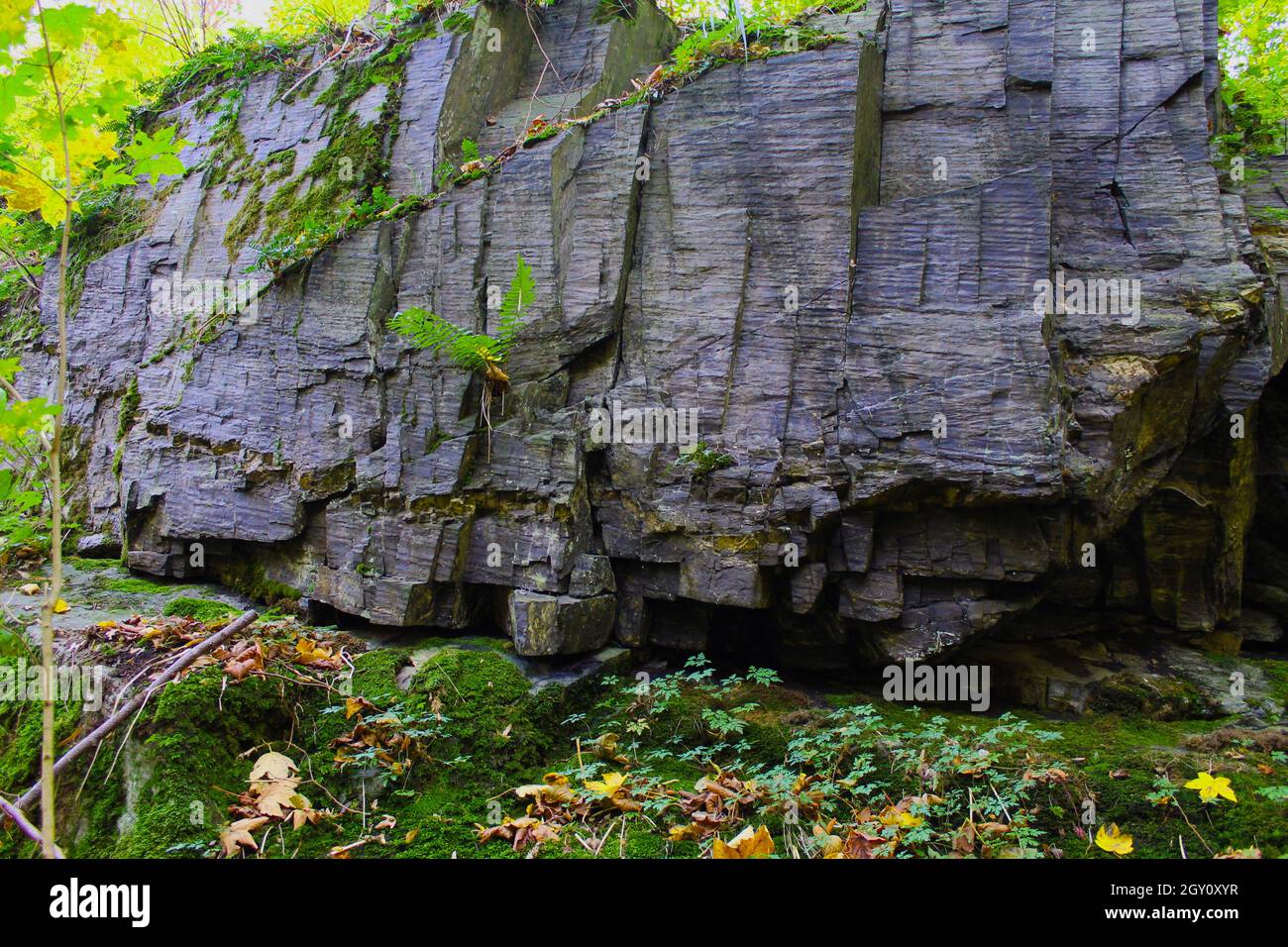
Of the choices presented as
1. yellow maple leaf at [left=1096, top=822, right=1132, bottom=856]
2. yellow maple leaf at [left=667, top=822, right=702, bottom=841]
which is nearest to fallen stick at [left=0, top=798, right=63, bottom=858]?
yellow maple leaf at [left=667, top=822, right=702, bottom=841]

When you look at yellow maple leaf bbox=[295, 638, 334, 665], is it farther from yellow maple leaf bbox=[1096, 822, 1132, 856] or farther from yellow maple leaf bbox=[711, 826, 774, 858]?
yellow maple leaf bbox=[1096, 822, 1132, 856]

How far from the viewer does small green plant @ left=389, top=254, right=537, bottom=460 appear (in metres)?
7.32

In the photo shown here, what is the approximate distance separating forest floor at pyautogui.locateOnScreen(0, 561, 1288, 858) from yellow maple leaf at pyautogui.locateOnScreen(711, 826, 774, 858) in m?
0.01

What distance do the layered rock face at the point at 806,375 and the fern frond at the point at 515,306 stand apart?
0.65ft

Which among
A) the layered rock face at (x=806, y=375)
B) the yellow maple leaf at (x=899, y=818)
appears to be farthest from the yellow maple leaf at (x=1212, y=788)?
the layered rock face at (x=806, y=375)

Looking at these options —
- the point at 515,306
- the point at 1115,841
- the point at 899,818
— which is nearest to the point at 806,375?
the point at 515,306

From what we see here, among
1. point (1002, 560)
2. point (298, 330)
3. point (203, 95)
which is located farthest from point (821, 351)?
point (203, 95)

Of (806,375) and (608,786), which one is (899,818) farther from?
(806,375)

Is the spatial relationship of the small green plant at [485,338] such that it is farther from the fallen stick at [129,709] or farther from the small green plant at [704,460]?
the fallen stick at [129,709]

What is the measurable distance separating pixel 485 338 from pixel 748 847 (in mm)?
4730

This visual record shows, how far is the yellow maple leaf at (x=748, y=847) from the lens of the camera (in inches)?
177

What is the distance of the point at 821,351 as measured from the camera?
24.4 feet

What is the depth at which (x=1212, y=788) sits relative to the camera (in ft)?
17.0

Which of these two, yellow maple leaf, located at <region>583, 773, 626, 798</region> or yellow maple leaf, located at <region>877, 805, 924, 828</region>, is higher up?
yellow maple leaf, located at <region>583, 773, 626, 798</region>
